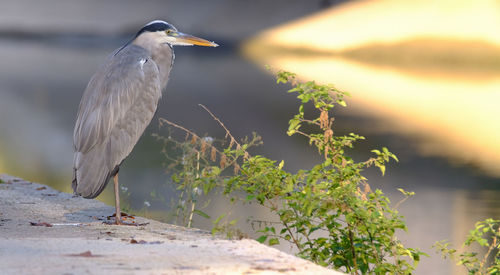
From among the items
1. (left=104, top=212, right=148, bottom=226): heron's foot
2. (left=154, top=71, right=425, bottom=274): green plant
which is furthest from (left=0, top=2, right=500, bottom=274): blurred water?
(left=154, top=71, right=425, bottom=274): green plant

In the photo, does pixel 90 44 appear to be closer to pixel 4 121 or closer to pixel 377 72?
pixel 377 72

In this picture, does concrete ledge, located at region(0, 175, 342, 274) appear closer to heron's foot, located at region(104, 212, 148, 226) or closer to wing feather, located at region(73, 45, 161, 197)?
heron's foot, located at region(104, 212, 148, 226)

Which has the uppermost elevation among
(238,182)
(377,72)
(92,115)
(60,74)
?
(377,72)

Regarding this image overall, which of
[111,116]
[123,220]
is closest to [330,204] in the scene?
[111,116]

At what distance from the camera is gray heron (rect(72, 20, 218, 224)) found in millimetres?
4574

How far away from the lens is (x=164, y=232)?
4.40 metres

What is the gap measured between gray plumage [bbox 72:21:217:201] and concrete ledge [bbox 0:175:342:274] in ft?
1.03

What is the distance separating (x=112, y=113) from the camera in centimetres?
467

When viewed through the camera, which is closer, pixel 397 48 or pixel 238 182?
pixel 238 182

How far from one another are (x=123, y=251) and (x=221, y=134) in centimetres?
882

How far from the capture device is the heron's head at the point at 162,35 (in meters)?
5.06

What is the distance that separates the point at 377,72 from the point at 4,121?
55.7 feet

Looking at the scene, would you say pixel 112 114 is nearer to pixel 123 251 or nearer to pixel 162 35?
pixel 162 35

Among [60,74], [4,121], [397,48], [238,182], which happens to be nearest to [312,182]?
[238,182]
